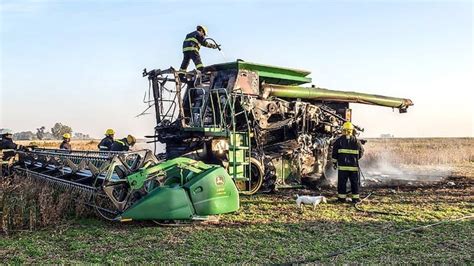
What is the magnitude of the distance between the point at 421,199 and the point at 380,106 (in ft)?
20.3

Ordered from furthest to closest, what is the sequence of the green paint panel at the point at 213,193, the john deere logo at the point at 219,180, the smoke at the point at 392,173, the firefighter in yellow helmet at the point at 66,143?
the firefighter in yellow helmet at the point at 66,143, the smoke at the point at 392,173, the john deere logo at the point at 219,180, the green paint panel at the point at 213,193

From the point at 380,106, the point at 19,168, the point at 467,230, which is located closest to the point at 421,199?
the point at 467,230

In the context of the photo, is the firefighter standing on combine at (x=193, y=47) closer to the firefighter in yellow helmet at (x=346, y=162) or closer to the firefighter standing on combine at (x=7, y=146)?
the firefighter in yellow helmet at (x=346, y=162)

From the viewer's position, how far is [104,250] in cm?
546

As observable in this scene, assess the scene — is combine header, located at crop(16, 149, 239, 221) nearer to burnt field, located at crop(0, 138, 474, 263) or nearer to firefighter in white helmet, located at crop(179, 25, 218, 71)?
burnt field, located at crop(0, 138, 474, 263)

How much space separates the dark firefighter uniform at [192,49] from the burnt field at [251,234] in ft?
11.4

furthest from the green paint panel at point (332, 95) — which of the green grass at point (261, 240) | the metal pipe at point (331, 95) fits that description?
the green grass at point (261, 240)

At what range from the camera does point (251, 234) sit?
637 centimetres

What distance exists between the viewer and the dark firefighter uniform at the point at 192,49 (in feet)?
34.2

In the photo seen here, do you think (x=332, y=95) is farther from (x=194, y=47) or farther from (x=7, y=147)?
(x=7, y=147)

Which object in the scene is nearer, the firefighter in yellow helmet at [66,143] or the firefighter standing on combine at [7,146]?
the firefighter standing on combine at [7,146]

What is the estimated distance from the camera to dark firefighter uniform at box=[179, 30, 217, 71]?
1042 centimetres

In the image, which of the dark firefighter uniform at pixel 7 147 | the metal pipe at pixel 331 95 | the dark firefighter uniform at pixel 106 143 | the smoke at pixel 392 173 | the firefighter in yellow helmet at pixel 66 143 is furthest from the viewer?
the firefighter in yellow helmet at pixel 66 143

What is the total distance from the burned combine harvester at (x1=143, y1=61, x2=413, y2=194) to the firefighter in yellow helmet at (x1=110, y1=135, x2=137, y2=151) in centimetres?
73
